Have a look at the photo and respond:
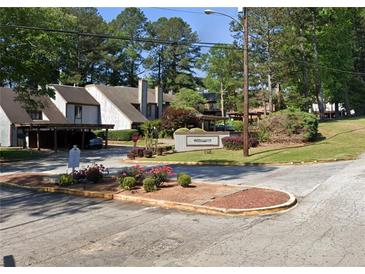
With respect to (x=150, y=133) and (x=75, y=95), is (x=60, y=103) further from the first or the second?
(x=150, y=133)

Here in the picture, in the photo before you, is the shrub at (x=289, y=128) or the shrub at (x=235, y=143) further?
the shrub at (x=289, y=128)

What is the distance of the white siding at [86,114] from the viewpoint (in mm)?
53875

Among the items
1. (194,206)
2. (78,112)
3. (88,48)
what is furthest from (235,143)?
(88,48)

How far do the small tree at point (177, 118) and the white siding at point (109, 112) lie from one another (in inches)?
348

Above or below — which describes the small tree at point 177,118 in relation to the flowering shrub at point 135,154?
above

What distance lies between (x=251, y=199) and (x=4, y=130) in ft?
126

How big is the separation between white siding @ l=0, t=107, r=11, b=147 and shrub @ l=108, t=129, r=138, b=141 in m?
13.0

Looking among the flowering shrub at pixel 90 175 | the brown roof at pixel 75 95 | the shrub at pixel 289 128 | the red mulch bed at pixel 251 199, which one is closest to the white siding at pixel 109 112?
the brown roof at pixel 75 95

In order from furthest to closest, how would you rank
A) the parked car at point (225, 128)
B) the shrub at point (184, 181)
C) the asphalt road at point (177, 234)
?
the parked car at point (225, 128) → the shrub at point (184, 181) → the asphalt road at point (177, 234)

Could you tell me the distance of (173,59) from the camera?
8962cm

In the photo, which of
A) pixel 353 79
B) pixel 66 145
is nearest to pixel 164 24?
pixel 353 79

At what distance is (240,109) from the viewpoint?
6275 cm

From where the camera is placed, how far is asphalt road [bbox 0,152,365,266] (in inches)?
320

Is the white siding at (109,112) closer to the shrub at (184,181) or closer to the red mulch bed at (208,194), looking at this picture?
the red mulch bed at (208,194)
